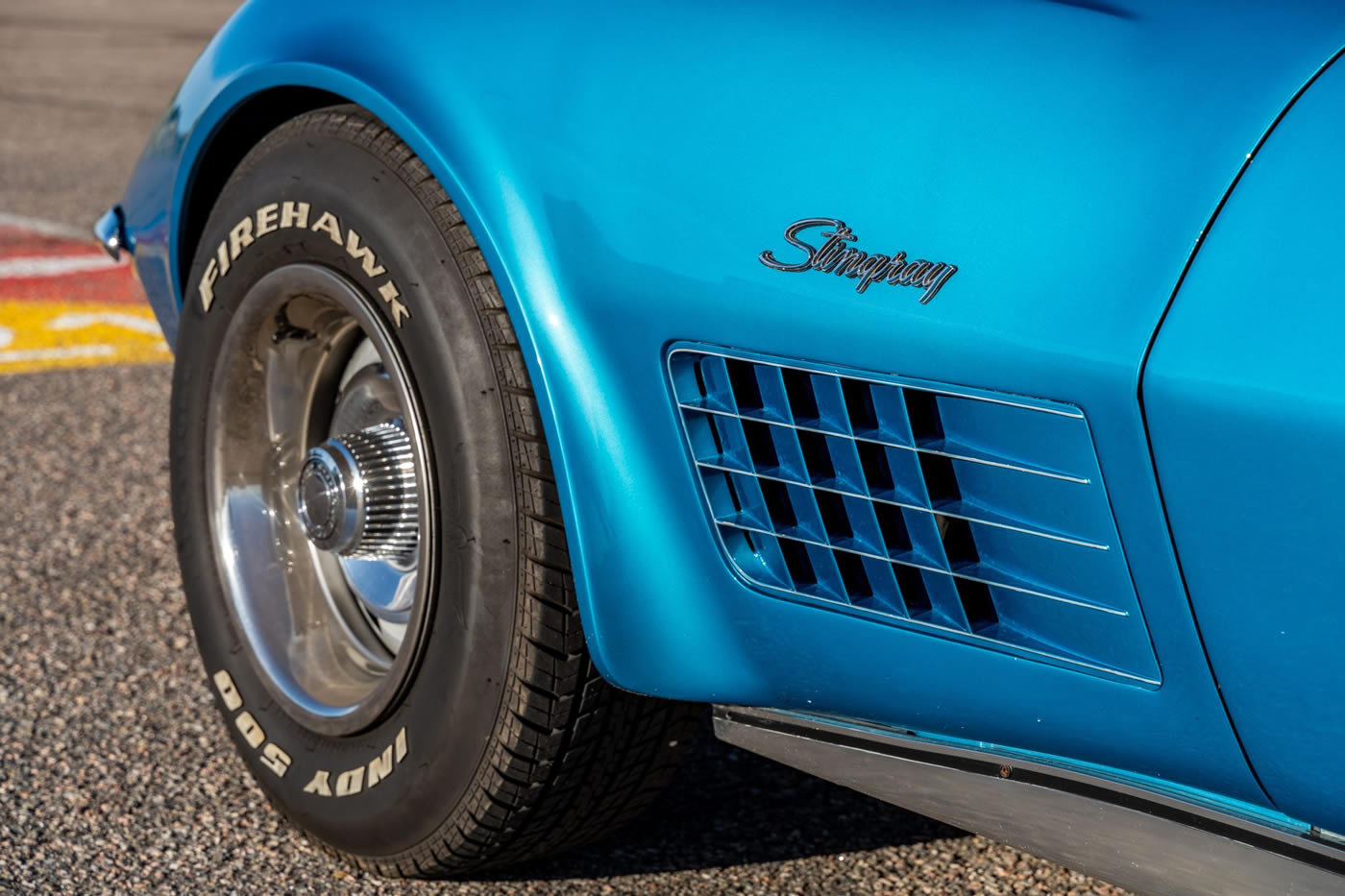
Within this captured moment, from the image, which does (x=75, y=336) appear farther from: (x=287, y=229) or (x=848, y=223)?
(x=848, y=223)

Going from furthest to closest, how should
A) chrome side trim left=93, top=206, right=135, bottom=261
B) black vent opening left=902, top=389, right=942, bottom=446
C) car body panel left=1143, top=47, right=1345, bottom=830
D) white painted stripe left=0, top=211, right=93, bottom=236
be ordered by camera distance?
white painted stripe left=0, top=211, right=93, bottom=236, chrome side trim left=93, top=206, right=135, bottom=261, black vent opening left=902, top=389, right=942, bottom=446, car body panel left=1143, top=47, right=1345, bottom=830

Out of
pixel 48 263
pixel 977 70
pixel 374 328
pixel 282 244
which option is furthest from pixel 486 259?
pixel 48 263

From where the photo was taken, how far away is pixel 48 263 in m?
6.24

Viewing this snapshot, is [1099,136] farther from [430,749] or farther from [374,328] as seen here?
[430,749]

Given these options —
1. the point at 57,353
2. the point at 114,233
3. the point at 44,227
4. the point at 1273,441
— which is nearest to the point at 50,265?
the point at 44,227

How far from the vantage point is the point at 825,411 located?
1.65 m

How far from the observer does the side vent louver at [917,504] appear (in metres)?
1.49

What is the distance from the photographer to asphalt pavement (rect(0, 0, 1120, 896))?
2.22 m

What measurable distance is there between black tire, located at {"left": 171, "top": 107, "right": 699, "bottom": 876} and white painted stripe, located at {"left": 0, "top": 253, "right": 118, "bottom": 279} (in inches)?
163

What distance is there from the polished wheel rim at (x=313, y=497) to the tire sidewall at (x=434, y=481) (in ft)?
0.12

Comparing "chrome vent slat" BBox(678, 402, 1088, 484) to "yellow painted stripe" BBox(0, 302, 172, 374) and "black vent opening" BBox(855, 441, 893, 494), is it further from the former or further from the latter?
"yellow painted stripe" BBox(0, 302, 172, 374)

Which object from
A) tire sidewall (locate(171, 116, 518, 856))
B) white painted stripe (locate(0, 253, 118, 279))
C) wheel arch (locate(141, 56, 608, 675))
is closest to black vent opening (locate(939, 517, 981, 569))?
wheel arch (locate(141, 56, 608, 675))

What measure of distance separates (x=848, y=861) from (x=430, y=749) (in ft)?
2.05

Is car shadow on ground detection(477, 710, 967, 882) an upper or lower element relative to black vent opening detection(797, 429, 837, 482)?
lower
